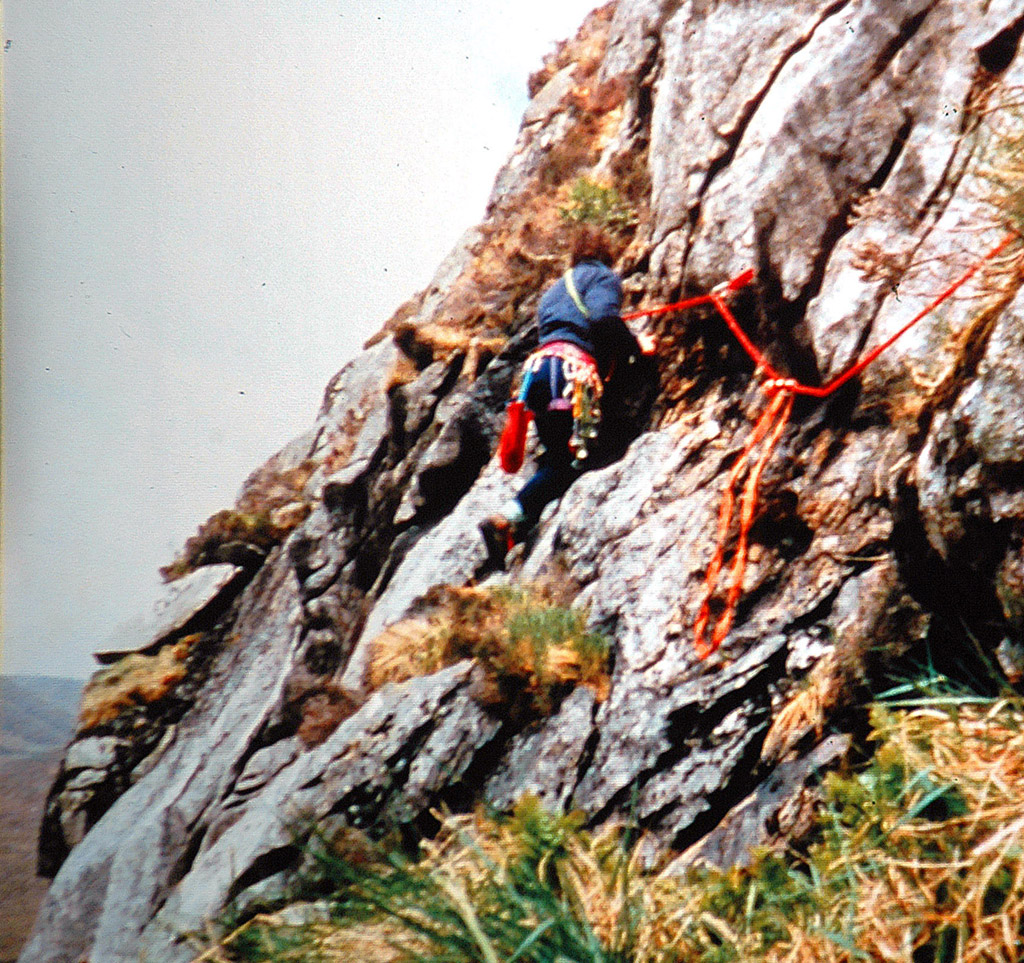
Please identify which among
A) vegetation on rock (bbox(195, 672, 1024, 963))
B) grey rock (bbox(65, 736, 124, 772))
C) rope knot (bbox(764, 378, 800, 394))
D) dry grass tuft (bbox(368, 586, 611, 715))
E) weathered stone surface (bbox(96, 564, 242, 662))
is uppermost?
weathered stone surface (bbox(96, 564, 242, 662))

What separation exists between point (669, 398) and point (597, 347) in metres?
0.78

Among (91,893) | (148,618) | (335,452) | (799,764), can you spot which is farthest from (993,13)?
(148,618)

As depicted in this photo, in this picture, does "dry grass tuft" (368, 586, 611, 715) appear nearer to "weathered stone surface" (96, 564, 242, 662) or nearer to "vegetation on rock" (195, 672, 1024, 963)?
"vegetation on rock" (195, 672, 1024, 963)

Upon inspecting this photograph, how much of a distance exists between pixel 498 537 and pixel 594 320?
191 cm

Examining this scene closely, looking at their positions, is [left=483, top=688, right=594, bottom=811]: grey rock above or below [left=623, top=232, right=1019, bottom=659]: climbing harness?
below

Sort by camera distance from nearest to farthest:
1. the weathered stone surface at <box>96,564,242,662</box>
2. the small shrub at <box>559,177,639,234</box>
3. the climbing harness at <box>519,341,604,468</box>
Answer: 1. the climbing harness at <box>519,341,604,468</box>
2. the small shrub at <box>559,177,639,234</box>
3. the weathered stone surface at <box>96,564,242,662</box>

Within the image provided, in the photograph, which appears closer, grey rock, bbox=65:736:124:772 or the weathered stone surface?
grey rock, bbox=65:736:124:772

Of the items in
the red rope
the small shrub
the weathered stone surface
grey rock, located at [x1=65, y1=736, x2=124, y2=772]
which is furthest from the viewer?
the weathered stone surface

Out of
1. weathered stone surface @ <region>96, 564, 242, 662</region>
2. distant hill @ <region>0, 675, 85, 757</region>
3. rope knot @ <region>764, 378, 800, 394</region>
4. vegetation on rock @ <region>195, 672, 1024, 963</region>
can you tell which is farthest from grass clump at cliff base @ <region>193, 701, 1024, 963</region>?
weathered stone surface @ <region>96, 564, 242, 662</region>

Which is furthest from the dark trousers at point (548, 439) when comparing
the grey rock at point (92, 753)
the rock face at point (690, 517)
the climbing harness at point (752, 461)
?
the grey rock at point (92, 753)

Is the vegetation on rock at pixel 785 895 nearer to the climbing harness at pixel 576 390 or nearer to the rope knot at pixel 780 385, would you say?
the rope knot at pixel 780 385

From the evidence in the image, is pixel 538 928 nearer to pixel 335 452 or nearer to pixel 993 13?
pixel 993 13

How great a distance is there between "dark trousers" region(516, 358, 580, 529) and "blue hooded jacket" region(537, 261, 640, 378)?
1.04 ft

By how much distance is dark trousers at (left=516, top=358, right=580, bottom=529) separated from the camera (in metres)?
6.38
